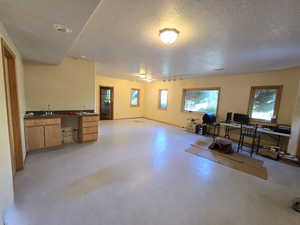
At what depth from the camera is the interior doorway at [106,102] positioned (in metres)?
7.51

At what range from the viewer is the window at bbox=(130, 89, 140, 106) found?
28.2 feet

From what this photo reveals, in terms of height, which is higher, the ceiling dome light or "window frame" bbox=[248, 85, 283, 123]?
the ceiling dome light

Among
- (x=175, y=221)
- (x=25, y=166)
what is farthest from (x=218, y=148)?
(x=25, y=166)

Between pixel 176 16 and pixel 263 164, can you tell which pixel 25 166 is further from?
pixel 263 164

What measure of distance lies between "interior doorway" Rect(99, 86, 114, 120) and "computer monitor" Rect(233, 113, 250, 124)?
20.0 feet

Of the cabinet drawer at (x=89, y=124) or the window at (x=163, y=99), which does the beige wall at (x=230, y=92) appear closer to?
the window at (x=163, y=99)

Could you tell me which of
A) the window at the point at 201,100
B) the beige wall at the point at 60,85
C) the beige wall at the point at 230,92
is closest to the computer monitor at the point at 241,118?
the beige wall at the point at 230,92

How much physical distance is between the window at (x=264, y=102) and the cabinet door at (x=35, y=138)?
6.38 meters

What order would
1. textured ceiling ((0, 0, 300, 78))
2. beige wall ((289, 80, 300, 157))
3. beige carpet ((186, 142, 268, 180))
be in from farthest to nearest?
beige wall ((289, 80, 300, 157))
beige carpet ((186, 142, 268, 180))
textured ceiling ((0, 0, 300, 78))

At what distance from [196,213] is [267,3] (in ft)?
8.29

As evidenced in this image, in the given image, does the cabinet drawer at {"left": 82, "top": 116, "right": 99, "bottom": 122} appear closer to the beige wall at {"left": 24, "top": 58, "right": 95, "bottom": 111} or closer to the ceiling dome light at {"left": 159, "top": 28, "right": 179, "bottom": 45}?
the beige wall at {"left": 24, "top": 58, "right": 95, "bottom": 111}

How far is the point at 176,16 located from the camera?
5.62 feet

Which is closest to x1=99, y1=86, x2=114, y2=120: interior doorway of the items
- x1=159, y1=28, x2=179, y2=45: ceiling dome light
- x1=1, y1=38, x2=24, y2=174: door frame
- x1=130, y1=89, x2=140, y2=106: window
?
x1=130, y1=89, x2=140, y2=106: window

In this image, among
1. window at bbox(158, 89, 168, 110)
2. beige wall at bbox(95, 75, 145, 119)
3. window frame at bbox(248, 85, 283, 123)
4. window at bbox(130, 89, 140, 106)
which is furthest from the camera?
window at bbox(130, 89, 140, 106)
